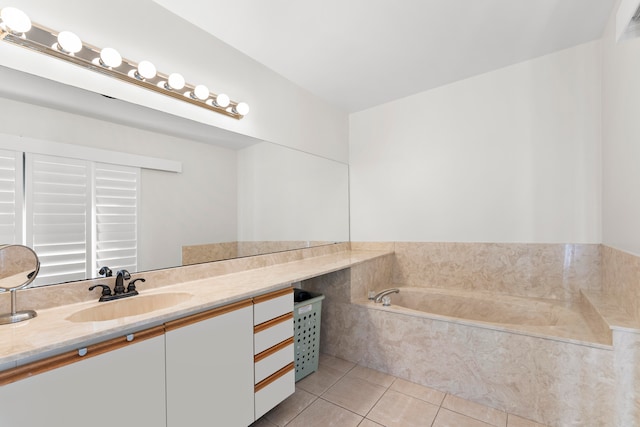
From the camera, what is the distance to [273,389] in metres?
1.55

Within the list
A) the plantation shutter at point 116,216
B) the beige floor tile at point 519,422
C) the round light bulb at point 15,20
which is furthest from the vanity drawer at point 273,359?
the round light bulb at point 15,20

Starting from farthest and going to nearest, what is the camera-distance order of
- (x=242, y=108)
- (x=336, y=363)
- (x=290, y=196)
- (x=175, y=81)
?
(x=290, y=196) → (x=336, y=363) → (x=242, y=108) → (x=175, y=81)

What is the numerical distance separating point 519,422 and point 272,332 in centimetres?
153

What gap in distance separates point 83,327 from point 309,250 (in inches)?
72.9

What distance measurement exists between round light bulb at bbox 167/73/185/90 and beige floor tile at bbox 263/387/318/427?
6.66ft

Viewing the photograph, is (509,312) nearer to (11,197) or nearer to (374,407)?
(374,407)

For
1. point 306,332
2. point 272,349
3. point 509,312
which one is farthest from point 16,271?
point 509,312

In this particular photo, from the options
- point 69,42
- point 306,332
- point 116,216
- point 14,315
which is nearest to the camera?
point 14,315

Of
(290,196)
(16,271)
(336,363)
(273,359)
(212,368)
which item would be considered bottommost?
(336,363)

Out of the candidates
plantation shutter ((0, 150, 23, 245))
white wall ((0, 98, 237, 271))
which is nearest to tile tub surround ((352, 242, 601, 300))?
white wall ((0, 98, 237, 271))

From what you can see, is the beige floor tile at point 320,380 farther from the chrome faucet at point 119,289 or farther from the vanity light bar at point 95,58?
the vanity light bar at point 95,58

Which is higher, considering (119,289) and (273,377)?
(119,289)

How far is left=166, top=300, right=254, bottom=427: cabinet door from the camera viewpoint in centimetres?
115

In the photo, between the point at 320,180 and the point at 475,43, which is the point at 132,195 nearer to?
the point at 320,180
